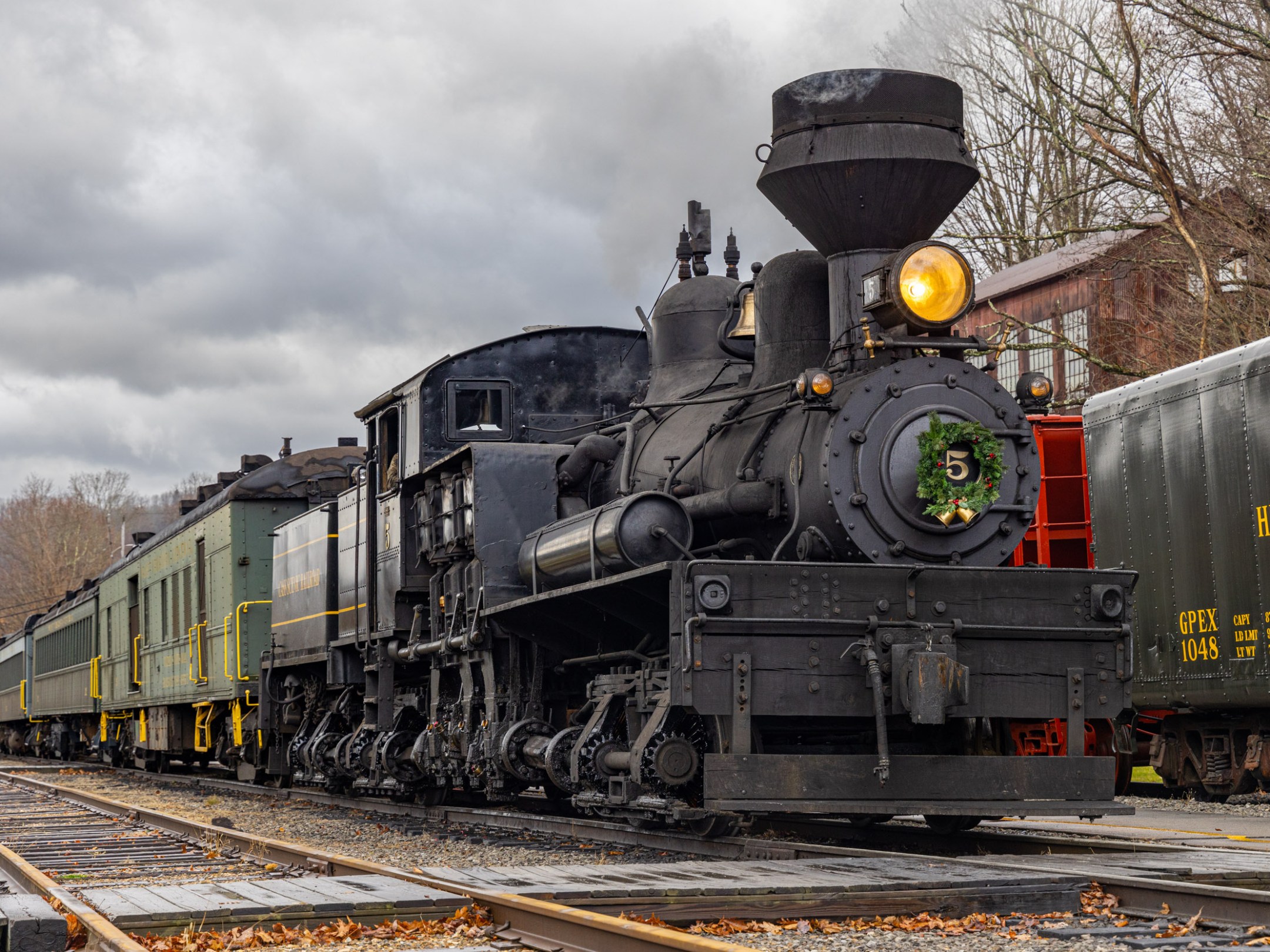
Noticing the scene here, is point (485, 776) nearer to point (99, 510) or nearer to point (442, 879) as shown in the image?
point (442, 879)

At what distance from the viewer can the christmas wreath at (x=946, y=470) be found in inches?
324

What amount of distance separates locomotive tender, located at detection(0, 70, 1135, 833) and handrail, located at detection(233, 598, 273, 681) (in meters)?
4.82

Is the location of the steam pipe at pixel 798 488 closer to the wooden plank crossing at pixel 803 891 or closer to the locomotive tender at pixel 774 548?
the locomotive tender at pixel 774 548

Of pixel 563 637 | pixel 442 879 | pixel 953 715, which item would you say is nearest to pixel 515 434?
pixel 563 637

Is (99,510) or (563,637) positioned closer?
(563,637)

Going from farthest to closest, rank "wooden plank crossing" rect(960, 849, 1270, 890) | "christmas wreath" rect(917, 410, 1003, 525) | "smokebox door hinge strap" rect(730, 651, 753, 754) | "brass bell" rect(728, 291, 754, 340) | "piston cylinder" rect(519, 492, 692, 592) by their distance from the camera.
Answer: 1. "brass bell" rect(728, 291, 754, 340)
2. "piston cylinder" rect(519, 492, 692, 592)
3. "christmas wreath" rect(917, 410, 1003, 525)
4. "smokebox door hinge strap" rect(730, 651, 753, 754)
5. "wooden plank crossing" rect(960, 849, 1270, 890)

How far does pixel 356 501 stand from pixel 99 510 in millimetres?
87803

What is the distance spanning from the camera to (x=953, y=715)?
790 centimetres

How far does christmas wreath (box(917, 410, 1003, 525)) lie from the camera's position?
8234mm

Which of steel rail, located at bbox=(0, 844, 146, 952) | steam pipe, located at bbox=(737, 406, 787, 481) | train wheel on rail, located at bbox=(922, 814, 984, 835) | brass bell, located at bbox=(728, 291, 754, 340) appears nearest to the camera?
steel rail, located at bbox=(0, 844, 146, 952)

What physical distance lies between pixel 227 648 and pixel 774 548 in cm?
1049

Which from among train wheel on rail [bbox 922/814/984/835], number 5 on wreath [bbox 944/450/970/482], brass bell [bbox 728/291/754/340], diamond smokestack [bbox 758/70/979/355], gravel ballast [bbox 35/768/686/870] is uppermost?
diamond smokestack [bbox 758/70/979/355]

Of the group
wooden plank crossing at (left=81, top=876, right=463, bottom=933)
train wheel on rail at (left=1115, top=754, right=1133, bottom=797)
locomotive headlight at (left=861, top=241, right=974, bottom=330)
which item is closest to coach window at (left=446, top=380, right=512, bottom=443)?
locomotive headlight at (left=861, top=241, right=974, bottom=330)

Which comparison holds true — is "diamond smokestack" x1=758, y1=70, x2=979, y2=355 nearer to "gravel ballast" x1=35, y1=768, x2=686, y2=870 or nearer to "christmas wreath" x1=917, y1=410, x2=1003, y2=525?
"christmas wreath" x1=917, y1=410, x2=1003, y2=525
